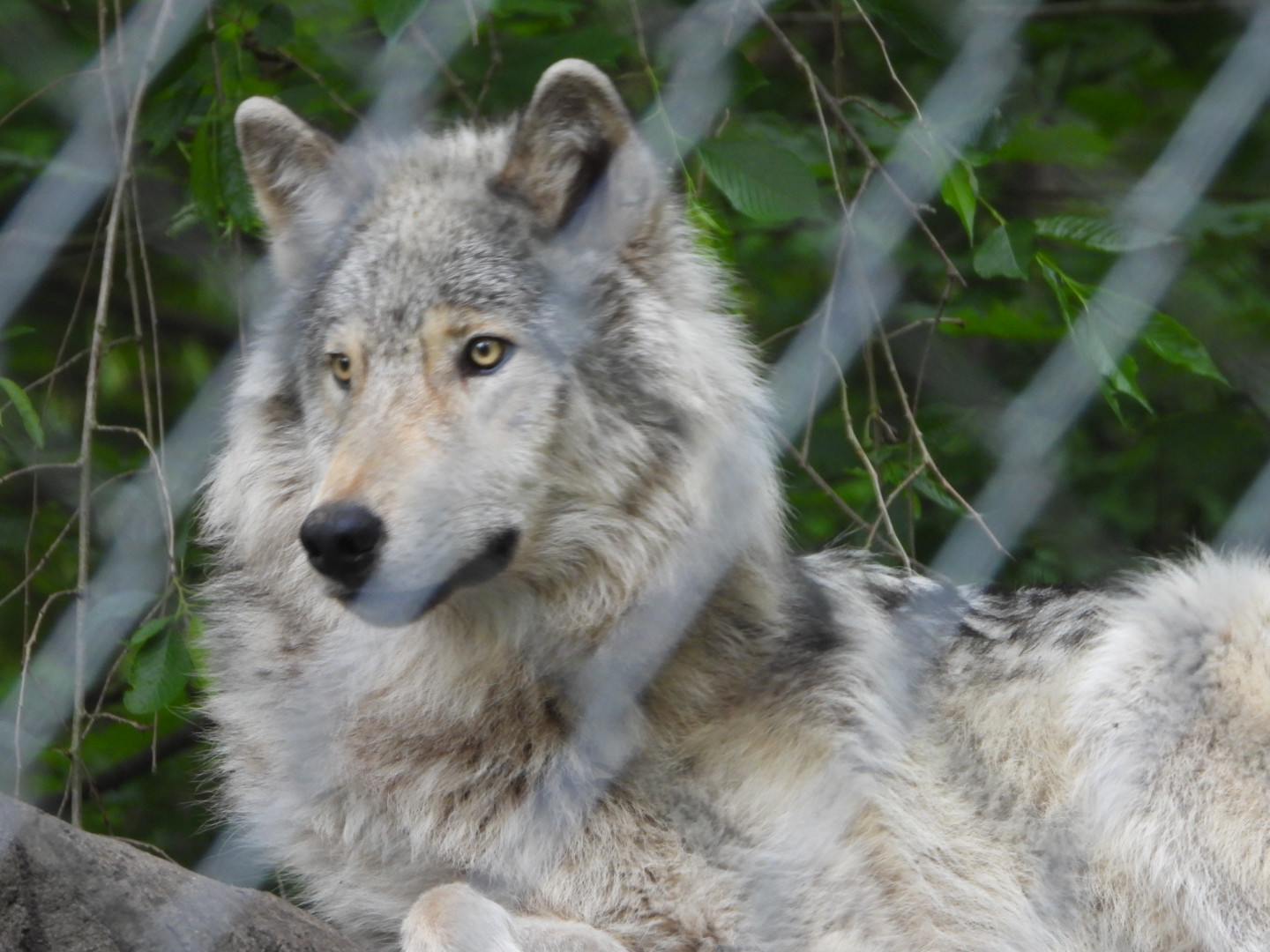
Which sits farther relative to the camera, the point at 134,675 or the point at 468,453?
the point at 134,675

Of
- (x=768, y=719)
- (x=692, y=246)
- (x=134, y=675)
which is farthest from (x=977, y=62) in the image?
(x=134, y=675)

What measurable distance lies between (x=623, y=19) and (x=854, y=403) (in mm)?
1352

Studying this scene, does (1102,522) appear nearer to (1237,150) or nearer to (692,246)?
(1237,150)

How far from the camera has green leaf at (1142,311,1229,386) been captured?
3279mm

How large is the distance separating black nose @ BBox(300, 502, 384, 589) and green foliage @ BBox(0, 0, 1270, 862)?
29.4 inches

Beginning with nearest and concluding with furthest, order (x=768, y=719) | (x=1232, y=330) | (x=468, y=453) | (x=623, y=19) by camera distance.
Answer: (x=468, y=453) < (x=768, y=719) < (x=623, y=19) < (x=1232, y=330)

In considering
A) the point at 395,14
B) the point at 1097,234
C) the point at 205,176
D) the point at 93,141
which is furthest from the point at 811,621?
the point at 93,141

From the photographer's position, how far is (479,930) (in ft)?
7.28

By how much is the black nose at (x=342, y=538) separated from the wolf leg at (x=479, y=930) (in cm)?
54

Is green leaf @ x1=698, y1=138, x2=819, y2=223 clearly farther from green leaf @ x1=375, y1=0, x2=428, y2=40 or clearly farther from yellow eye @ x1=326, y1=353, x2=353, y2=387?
yellow eye @ x1=326, y1=353, x2=353, y2=387

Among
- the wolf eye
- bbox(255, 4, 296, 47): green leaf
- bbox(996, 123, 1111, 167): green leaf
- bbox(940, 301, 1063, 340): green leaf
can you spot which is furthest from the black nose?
bbox(996, 123, 1111, 167): green leaf

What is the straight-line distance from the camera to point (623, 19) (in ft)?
13.2

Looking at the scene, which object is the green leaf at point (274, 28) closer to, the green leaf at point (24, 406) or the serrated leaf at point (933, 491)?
the green leaf at point (24, 406)

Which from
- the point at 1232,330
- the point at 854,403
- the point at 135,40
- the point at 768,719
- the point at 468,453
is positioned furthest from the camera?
the point at 1232,330
